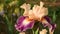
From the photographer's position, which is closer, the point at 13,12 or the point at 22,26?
the point at 22,26

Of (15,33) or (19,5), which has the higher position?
(19,5)

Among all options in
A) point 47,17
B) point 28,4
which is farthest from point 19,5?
point 47,17

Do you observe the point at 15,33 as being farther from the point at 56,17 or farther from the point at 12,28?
the point at 56,17
